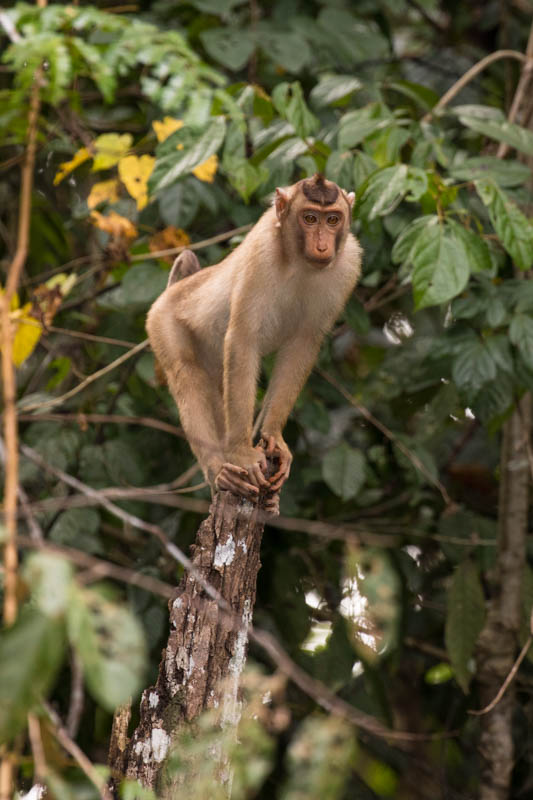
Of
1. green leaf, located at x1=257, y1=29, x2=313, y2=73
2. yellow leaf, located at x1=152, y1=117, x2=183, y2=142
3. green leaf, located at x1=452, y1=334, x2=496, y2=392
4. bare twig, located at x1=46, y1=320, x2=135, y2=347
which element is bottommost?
bare twig, located at x1=46, y1=320, x2=135, y2=347

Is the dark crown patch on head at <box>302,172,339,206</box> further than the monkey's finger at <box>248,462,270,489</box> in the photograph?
Yes

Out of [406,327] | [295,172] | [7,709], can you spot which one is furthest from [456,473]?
[7,709]

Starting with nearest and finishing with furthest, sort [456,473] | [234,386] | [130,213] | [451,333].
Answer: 1. [234,386]
2. [451,333]
3. [130,213]
4. [456,473]

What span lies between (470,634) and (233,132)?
3.60 m

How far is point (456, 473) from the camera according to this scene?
8.40 meters

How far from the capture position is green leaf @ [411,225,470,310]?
16.1 ft

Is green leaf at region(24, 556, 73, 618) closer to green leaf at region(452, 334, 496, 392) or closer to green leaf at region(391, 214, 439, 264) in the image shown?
green leaf at region(391, 214, 439, 264)

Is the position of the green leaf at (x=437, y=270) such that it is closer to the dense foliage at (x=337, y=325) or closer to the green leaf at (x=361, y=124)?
the dense foliage at (x=337, y=325)

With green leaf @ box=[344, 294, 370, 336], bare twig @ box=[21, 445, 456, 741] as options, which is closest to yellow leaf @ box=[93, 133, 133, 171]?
green leaf @ box=[344, 294, 370, 336]

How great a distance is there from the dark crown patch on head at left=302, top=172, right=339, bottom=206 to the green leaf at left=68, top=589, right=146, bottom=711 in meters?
3.47

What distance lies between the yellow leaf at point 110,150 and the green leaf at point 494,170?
2157 mm

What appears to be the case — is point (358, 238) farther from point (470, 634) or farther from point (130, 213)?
point (470, 634)

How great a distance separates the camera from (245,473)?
4957 mm

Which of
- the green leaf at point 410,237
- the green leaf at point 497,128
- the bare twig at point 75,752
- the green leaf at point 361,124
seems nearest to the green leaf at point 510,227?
the green leaf at point 410,237
